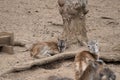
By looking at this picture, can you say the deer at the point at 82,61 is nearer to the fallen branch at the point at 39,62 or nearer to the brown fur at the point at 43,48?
the fallen branch at the point at 39,62

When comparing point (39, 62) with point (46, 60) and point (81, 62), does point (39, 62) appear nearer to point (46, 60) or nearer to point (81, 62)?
point (46, 60)

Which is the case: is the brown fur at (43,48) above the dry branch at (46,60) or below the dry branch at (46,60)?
above

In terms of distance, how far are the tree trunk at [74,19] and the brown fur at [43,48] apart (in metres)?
0.44

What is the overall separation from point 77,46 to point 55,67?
4.26ft

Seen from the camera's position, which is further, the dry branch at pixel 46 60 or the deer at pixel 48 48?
the deer at pixel 48 48

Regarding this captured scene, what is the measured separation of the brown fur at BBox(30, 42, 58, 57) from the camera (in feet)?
35.1

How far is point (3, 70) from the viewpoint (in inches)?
371

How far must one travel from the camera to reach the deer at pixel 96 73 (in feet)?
24.0

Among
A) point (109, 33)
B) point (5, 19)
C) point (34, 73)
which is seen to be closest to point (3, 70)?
point (34, 73)

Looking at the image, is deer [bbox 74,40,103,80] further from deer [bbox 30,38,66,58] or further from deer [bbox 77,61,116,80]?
deer [bbox 30,38,66,58]

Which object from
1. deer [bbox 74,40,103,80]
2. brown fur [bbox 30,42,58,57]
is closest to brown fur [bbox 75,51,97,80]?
deer [bbox 74,40,103,80]

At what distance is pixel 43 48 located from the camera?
10.8m

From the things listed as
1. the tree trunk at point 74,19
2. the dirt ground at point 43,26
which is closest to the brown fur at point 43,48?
the dirt ground at point 43,26

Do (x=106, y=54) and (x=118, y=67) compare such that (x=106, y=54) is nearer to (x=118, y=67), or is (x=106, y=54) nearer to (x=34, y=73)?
(x=118, y=67)
